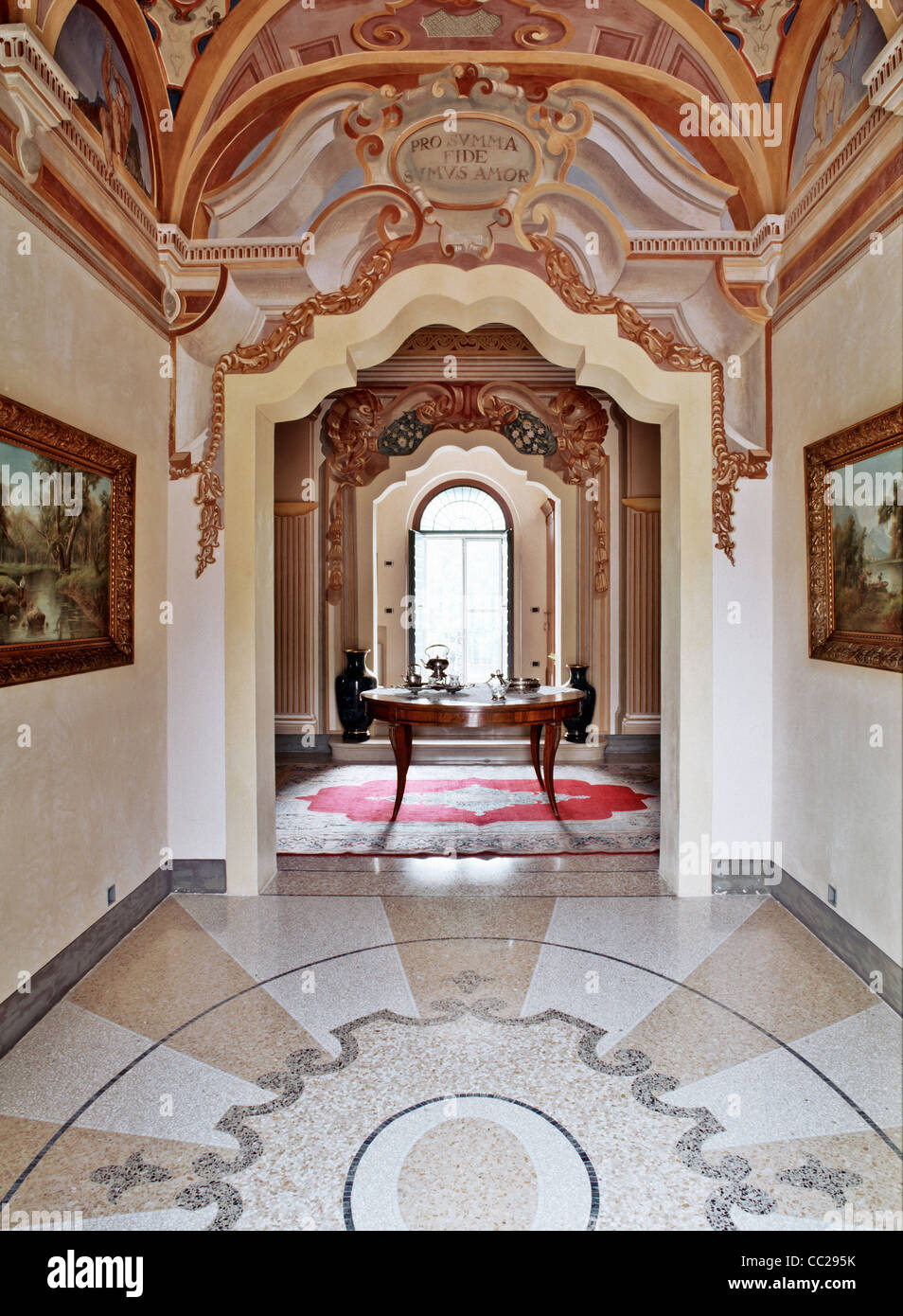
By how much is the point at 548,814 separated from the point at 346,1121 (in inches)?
157

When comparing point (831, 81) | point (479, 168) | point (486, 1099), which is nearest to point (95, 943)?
point (486, 1099)

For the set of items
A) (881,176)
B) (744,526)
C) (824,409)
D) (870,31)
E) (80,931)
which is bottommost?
(80,931)

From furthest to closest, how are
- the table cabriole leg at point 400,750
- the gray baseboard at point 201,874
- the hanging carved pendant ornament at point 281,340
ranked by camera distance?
1. the table cabriole leg at point 400,750
2. the gray baseboard at point 201,874
3. the hanging carved pendant ornament at point 281,340

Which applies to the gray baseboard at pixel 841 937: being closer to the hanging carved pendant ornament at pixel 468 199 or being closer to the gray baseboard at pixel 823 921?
the gray baseboard at pixel 823 921

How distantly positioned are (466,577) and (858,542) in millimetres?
8610

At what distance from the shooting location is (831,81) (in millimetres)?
3676

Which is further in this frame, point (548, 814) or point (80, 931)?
point (548, 814)

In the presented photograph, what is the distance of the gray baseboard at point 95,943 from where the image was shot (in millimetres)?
2893

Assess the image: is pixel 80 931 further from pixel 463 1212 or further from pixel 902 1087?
pixel 902 1087

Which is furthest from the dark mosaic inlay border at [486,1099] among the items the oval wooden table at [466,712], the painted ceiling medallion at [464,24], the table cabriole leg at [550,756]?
the painted ceiling medallion at [464,24]

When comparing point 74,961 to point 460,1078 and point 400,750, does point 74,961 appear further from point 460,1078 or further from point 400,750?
point 400,750

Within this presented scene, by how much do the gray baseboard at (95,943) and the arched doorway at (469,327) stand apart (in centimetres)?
20

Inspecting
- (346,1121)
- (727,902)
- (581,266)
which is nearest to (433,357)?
(581,266)

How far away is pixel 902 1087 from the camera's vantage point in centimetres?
258
